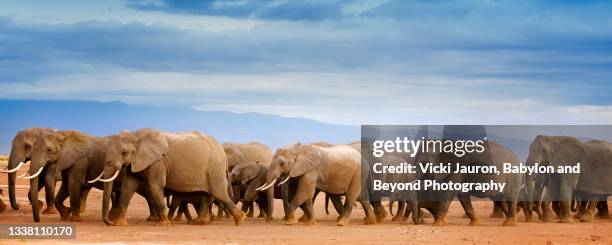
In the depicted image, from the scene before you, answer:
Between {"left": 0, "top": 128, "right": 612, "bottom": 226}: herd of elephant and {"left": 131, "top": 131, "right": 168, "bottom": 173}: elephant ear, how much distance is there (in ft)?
0.07

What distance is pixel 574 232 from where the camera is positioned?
27.5 meters

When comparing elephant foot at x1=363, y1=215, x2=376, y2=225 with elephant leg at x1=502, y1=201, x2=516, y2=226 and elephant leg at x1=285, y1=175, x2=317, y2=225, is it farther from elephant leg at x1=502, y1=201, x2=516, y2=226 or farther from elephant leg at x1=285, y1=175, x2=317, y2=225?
elephant leg at x1=502, y1=201, x2=516, y2=226

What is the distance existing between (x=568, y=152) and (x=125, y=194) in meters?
12.4

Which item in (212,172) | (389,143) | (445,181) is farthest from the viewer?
(389,143)

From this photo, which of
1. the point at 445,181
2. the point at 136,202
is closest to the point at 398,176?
the point at 445,181

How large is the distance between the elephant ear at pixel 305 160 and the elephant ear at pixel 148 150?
3137 millimetres

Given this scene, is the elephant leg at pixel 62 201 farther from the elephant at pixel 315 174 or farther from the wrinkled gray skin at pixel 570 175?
the wrinkled gray skin at pixel 570 175

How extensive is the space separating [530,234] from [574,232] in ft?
4.86

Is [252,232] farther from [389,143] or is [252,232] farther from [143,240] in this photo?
[389,143]

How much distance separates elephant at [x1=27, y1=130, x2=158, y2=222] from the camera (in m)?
27.8

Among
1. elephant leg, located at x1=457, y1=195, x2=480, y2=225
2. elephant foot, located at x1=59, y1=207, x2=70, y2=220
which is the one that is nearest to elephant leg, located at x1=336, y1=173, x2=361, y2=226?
elephant leg, located at x1=457, y1=195, x2=480, y2=225

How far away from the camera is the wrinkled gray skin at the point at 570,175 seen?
3178 cm

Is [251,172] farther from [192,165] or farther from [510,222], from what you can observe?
[510,222]

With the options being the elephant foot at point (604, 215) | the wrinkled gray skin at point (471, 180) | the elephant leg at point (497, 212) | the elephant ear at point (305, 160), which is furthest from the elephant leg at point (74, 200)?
the elephant foot at point (604, 215)
